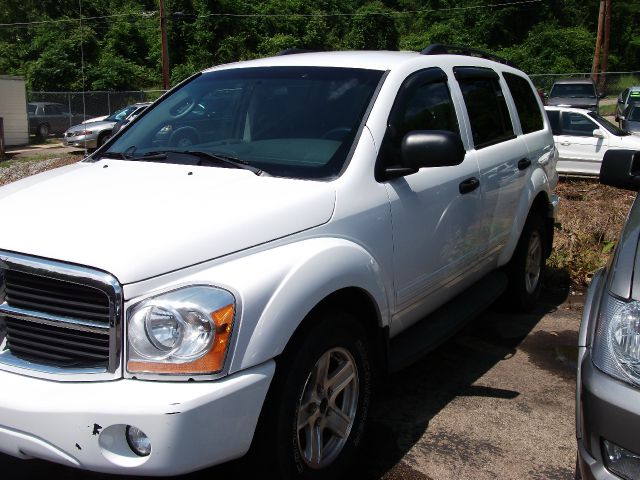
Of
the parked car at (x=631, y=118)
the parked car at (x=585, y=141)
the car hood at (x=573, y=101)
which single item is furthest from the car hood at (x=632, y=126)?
the car hood at (x=573, y=101)

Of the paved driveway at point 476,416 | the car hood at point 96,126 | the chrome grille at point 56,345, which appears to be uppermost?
the chrome grille at point 56,345

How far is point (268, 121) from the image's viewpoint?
3.62 m

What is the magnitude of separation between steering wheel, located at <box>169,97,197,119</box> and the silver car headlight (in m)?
2.57

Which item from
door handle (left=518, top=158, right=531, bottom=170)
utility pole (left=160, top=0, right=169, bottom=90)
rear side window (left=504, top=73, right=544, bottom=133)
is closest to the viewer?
door handle (left=518, top=158, right=531, bottom=170)

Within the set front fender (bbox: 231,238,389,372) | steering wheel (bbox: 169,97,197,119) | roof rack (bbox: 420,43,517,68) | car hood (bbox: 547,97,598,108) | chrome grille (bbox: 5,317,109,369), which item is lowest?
car hood (bbox: 547,97,598,108)

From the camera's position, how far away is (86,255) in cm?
236

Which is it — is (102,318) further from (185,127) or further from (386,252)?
(185,127)

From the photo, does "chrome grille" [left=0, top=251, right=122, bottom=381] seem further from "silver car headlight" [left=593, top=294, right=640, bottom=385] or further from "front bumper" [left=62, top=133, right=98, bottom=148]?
"front bumper" [left=62, top=133, right=98, bottom=148]

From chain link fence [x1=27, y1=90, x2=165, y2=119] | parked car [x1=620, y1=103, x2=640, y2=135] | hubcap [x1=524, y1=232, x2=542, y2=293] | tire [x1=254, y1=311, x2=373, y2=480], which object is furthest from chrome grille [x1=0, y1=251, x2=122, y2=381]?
chain link fence [x1=27, y1=90, x2=165, y2=119]

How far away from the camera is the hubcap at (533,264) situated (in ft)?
17.8

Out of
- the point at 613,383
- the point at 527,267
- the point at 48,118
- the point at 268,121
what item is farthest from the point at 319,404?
the point at 48,118

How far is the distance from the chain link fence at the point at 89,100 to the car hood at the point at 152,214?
2980cm

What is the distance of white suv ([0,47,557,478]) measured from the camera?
2.31 metres

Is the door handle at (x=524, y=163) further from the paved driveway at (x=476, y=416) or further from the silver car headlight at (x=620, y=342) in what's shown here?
the silver car headlight at (x=620, y=342)
